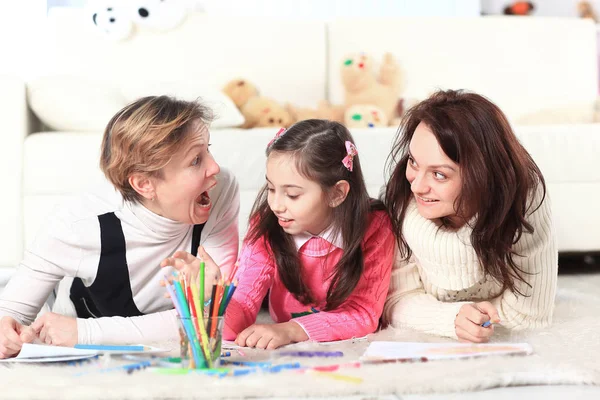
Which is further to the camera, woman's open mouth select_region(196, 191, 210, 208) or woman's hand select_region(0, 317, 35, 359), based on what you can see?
woman's open mouth select_region(196, 191, 210, 208)

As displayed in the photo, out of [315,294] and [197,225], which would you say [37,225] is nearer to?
[197,225]

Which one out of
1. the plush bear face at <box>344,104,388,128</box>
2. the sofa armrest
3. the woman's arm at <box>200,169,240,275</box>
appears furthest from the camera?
the plush bear face at <box>344,104,388,128</box>

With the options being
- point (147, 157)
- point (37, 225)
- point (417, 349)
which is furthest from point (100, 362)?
point (37, 225)

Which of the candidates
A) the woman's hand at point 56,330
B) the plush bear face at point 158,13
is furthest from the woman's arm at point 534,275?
the plush bear face at point 158,13

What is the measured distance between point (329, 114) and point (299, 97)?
0.21m

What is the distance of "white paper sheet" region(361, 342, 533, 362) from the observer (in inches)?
43.4

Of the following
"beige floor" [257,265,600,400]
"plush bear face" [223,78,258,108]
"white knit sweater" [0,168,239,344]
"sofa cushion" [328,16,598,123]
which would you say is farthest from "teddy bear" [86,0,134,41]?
"beige floor" [257,265,600,400]

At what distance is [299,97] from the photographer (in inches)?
104

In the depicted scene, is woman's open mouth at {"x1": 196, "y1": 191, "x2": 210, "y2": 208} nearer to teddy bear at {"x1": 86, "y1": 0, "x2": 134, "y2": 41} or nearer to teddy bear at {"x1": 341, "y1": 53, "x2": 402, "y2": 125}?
teddy bear at {"x1": 341, "y1": 53, "x2": 402, "y2": 125}

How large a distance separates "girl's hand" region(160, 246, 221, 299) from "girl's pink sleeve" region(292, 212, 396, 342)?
0.67ft

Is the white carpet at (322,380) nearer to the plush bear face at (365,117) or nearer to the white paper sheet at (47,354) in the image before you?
the white paper sheet at (47,354)

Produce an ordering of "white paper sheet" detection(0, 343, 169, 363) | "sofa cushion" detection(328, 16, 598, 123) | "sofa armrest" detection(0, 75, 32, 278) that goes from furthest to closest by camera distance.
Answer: "sofa cushion" detection(328, 16, 598, 123), "sofa armrest" detection(0, 75, 32, 278), "white paper sheet" detection(0, 343, 169, 363)

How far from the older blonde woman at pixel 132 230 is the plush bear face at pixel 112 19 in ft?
4.21

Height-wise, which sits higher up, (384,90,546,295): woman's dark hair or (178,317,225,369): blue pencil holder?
(384,90,546,295): woman's dark hair
